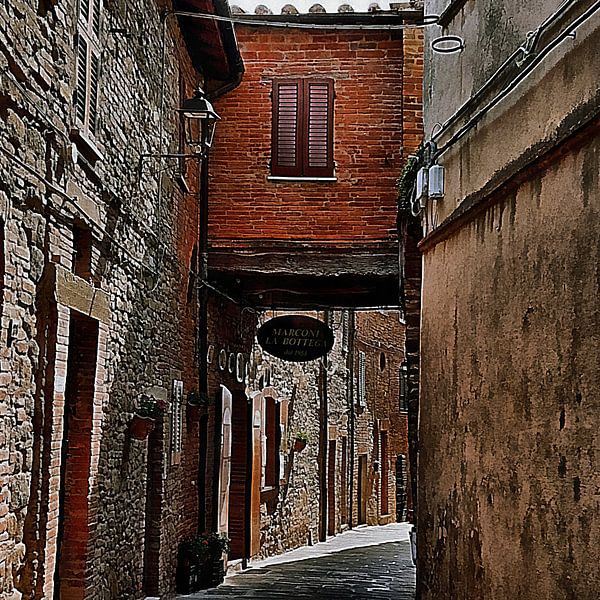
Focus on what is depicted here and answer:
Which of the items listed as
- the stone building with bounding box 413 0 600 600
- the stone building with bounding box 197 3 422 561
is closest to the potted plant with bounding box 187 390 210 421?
the stone building with bounding box 197 3 422 561

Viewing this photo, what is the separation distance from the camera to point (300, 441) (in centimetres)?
1923

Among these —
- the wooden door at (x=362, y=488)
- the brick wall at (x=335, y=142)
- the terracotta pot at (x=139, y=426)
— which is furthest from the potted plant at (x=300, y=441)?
the terracotta pot at (x=139, y=426)

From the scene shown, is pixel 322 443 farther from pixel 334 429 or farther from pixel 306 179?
pixel 306 179

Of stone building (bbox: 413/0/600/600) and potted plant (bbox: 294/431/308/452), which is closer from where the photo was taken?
stone building (bbox: 413/0/600/600)

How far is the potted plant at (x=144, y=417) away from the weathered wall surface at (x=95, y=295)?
13cm

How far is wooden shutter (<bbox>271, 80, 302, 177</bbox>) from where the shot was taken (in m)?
14.1

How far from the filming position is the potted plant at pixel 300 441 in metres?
19.2

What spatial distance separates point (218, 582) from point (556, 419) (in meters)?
9.28

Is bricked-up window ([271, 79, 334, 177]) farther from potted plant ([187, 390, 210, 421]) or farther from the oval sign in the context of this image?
potted plant ([187, 390, 210, 421])

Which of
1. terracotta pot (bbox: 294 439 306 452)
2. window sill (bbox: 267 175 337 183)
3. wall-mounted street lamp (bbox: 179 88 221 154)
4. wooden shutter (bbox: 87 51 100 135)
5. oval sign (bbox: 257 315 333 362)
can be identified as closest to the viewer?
wooden shutter (bbox: 87 51 100 135)

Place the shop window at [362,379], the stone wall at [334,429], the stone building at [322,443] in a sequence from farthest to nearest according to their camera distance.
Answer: the shop window at [362,379] → the stone wall at [334,429] → the stone building at [322,443]

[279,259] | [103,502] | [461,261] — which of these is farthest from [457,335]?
[279,259]

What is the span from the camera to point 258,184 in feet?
46.2

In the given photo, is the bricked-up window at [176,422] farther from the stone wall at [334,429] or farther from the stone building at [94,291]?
the stone wall at [334,429]
